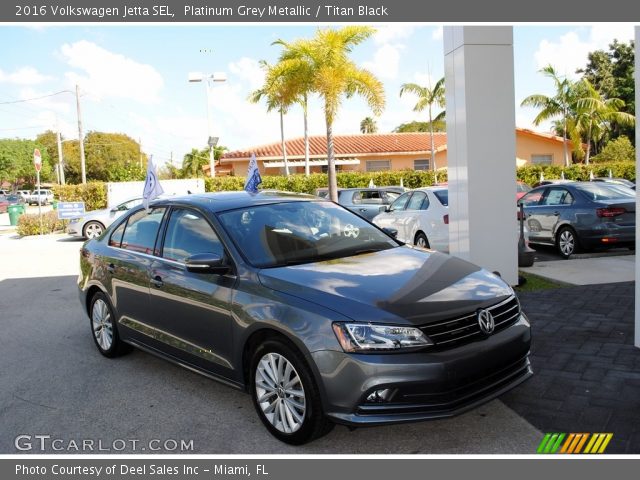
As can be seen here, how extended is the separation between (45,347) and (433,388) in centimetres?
469

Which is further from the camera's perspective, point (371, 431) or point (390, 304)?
point (371, 431)

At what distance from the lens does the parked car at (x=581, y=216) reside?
10344 mm

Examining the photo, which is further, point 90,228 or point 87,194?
point 87,194

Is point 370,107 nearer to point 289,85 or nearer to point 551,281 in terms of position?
point 289,85

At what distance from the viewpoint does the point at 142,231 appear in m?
5.43

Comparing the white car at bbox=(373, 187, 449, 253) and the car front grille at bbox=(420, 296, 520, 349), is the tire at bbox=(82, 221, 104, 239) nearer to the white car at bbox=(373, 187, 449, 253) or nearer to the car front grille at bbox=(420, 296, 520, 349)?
the white car at bbox=(373, 187, 449, 253)

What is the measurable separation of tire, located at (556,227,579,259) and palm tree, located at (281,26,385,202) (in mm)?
9845

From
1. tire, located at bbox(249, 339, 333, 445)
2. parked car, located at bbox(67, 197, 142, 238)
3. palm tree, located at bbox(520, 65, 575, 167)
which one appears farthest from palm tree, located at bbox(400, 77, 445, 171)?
tire, located at bbox(249, 339, 333, 445)

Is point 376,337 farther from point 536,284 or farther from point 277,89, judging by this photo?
point 277,89

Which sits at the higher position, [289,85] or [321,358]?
[289,85]

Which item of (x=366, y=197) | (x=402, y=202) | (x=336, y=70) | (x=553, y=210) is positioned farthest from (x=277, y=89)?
(x=553, y=210)

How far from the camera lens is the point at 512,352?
12.5ft

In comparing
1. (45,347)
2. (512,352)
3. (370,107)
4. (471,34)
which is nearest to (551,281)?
(471,34)

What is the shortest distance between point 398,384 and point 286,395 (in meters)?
0.78
